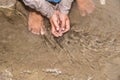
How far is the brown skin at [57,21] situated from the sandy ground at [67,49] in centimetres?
5

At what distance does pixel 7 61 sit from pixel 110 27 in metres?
0.91

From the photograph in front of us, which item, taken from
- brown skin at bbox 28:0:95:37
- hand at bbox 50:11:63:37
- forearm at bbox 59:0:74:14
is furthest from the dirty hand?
hand at bbox 50:11:63:37

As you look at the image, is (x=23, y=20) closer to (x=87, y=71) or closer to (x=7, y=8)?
(x=7, y=8)

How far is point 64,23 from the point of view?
3008 mm

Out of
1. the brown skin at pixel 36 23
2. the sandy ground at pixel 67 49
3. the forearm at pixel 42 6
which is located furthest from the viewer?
the brown skin at pixel 36 23

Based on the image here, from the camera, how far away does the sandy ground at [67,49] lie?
109 inches

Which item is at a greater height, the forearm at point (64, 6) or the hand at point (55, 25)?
the forearm at point (64, 6)

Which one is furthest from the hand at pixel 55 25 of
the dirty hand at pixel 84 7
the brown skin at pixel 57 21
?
the dirty hand at pixel 84 7

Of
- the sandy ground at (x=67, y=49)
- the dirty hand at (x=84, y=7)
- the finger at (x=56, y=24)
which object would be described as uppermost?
the dirty hand at (x=84, y=7)

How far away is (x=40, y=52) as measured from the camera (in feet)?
9.57

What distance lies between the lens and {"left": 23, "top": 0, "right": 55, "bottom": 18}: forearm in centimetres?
293

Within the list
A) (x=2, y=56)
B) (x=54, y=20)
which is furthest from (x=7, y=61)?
(x=54, y=20)

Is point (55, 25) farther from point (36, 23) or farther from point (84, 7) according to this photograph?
point (84, 7)

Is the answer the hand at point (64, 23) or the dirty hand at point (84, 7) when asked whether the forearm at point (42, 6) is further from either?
the dirty hand at point (84, 7)
